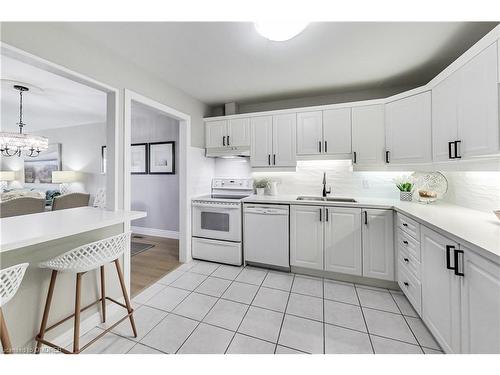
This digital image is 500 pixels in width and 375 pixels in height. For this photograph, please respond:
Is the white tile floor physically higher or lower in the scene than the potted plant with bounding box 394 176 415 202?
lower

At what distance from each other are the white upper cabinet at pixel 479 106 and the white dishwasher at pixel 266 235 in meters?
1.69

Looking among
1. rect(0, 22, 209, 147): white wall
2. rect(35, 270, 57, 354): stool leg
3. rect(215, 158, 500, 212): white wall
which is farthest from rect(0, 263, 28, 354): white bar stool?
rect(215, 158, 500, 212): white wall

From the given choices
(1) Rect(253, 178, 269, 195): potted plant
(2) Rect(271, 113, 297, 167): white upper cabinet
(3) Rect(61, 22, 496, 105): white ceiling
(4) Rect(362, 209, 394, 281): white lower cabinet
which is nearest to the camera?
(3) Rect(61, 22, 496, 105): white ceiling

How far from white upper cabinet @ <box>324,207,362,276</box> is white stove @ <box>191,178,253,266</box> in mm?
1120

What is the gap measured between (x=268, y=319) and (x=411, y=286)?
1292 mm

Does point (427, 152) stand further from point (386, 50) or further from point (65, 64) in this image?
point (65, 64)

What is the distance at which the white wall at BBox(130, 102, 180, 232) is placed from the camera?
13.2 feet

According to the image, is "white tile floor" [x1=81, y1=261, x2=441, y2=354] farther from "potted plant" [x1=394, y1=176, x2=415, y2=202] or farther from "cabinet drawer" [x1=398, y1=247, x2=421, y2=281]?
"potted plant" [x1=394, y1=176, x2=415, y2=202]

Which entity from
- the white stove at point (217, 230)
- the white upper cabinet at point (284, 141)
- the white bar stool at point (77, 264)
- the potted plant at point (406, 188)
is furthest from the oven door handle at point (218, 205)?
the potted plant at point (406, 188)

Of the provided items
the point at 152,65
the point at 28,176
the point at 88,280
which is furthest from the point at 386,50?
the point at 28,176

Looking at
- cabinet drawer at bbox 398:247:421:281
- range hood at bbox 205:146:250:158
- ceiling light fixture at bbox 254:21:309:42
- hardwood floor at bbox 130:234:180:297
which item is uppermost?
ceiling light fixture at bbox 254:21:309:42

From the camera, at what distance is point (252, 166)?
308 centimetres

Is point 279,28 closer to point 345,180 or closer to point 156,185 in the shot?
point 345,180

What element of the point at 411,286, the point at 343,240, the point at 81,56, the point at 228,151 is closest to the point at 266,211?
the point at 343,240
